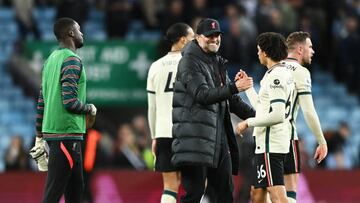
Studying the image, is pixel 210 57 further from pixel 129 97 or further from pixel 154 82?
pixel 129 97

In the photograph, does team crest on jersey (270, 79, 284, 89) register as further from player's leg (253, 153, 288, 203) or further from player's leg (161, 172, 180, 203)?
player's leg (161, 172, 180, 203)

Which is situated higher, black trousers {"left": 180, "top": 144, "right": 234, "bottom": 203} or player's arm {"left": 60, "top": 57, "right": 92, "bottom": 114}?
player's arm {"left": 60, "top": 57, "right": 92, "bottom": 114}

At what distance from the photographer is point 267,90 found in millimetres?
10867

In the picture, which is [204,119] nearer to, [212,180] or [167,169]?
[212,180]

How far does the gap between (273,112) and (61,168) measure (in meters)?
2.12

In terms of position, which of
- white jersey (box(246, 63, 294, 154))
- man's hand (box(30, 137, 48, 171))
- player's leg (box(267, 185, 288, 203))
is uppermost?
white jersey (box(246, 63, 294, 154))

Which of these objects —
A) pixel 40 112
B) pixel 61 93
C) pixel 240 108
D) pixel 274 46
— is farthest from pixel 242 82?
pixel 40 112

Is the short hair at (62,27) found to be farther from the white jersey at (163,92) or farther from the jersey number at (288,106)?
A: the jersey number at (288,106)

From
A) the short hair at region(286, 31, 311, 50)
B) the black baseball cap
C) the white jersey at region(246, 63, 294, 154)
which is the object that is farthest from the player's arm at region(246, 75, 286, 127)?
the short hair at region(286, 31, 311, 50)

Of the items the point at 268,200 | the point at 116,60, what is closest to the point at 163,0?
the point at 116,60

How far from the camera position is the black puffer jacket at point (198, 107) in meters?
10.3

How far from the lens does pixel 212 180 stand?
35.2ft

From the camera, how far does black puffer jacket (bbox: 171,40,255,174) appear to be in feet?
33.9

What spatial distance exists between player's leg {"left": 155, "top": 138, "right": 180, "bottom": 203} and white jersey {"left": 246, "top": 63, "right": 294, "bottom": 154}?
157 cm
